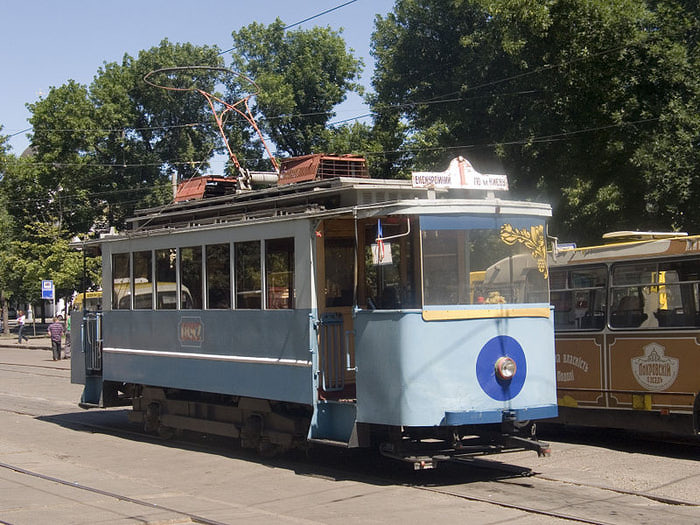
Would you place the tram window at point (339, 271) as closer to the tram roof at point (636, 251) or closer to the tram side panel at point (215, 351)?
the tram side panel at point (215, 351)

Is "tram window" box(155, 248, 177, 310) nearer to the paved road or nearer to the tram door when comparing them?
the paved road

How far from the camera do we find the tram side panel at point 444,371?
8.95 metres

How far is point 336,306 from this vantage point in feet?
34.3

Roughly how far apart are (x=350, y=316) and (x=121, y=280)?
4.95 m

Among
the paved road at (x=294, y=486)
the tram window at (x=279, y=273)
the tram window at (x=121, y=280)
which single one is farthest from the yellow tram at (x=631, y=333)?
the tram window at (x=121, y=280)

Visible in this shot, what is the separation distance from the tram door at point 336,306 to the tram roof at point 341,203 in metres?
0.37

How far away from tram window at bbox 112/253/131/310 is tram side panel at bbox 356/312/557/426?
18.2 ft

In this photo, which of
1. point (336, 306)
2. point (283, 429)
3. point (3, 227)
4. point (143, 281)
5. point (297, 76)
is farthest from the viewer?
point (3, 227)

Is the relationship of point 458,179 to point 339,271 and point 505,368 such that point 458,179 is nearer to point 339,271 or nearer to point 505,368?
point 339,271

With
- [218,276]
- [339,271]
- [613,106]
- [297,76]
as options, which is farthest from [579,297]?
[297,76]

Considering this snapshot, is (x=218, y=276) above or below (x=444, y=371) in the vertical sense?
above

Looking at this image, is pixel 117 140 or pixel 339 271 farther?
pixel 117 140

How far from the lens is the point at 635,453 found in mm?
11875

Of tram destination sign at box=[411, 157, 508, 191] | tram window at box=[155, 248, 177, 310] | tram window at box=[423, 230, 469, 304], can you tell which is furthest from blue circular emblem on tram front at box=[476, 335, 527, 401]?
tram window at box=[155, 248, 177, 310]
